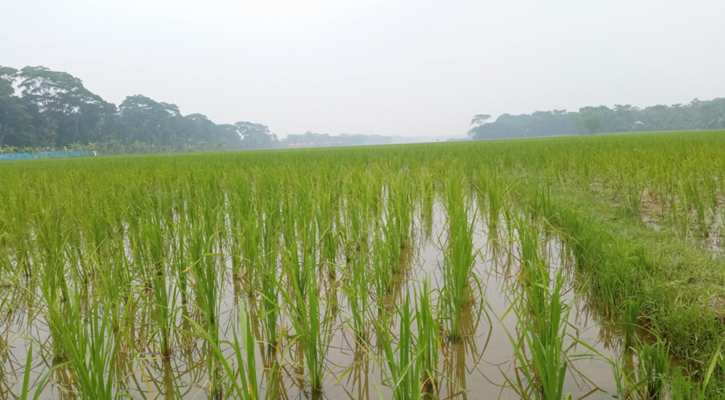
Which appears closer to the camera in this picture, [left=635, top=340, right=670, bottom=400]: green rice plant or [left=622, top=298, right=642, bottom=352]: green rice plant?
[left=635, top=340, right=670, bottom=400]: green rice plant

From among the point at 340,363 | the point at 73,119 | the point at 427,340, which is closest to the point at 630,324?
the point at 427,340

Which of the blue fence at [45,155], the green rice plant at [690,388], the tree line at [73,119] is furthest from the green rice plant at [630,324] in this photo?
the tree line at [73,119]

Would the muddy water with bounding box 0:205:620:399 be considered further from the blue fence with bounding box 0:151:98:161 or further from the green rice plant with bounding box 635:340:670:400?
the blue fence with bounding box 0:151:98:161

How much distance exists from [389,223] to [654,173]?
3.33 metres

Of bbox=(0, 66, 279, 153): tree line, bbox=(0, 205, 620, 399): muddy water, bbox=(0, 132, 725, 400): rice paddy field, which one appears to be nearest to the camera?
bbox=(0, 132, 725, 400): rice paddy field

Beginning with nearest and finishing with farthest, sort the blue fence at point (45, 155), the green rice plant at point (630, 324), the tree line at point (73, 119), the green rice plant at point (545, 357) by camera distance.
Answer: the green rice plant at point (545, 357), the green rice plant at point (630, 324), the blue fence at point (45, 155), the tree line at point (73, 119)

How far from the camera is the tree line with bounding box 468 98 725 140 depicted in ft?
192

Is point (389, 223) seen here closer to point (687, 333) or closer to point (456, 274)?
point (456, 274)

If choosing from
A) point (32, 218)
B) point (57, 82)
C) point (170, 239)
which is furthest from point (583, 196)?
point (57, 82)

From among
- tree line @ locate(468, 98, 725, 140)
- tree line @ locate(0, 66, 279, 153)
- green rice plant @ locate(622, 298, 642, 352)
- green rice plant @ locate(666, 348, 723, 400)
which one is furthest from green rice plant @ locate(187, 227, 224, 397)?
tree line @ locate(468, 98, 725, 140)

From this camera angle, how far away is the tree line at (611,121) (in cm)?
5859

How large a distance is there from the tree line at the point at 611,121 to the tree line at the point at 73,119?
58802mm

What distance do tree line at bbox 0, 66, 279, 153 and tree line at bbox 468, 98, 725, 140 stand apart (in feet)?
193

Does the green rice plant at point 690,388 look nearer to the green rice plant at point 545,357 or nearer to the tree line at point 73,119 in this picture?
the green rice plant at point 545,357
